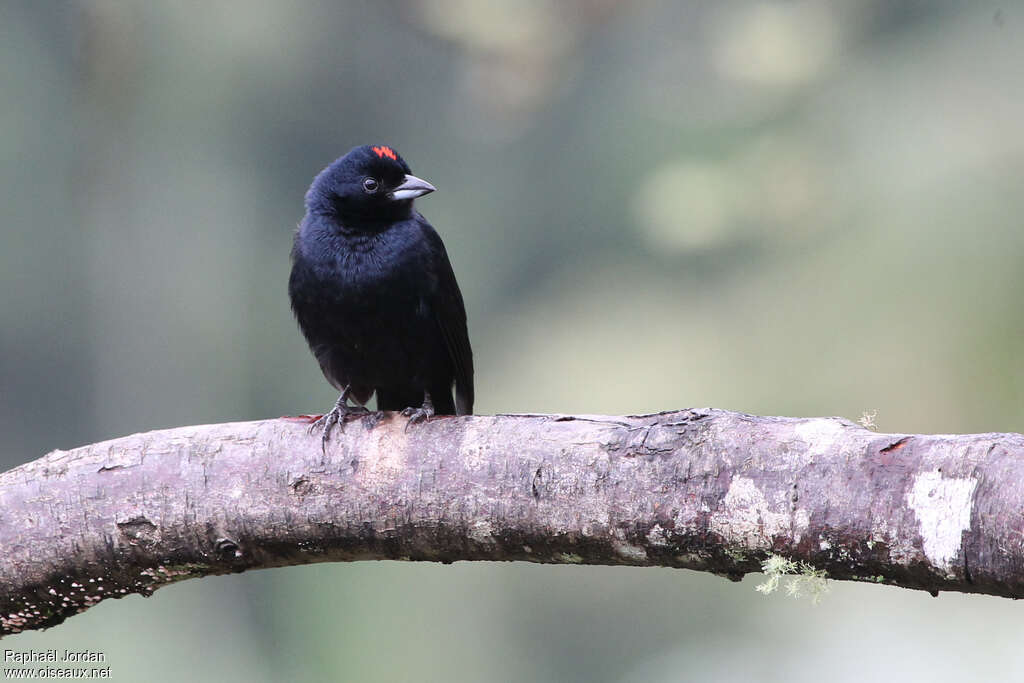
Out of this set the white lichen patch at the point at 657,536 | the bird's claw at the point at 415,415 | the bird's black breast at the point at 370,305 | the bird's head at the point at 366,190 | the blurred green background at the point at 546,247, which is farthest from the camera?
the blurred green background at the point at 546,247

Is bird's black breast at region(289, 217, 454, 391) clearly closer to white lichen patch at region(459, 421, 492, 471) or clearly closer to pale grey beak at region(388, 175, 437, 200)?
pale grey beak at region(388, 175, 437, 200)

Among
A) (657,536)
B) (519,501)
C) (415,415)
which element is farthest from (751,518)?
(415,415)

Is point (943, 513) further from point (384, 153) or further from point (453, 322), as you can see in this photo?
point (384, 153)

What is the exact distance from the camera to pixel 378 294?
10.4 feet

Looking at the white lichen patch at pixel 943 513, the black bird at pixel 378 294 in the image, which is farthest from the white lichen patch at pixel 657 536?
the black bird at pixel 378 294

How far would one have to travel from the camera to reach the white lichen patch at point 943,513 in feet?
5.90

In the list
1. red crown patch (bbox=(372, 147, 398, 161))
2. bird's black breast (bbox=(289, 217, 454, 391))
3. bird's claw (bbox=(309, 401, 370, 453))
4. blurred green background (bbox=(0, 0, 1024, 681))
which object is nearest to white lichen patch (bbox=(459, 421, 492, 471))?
bird's claw (bbox=(309, 401, 370, 453))

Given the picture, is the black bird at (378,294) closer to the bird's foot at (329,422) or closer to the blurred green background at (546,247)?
the bird's foot at (329,422)

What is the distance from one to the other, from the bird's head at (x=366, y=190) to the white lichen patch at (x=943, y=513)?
186 centimetres

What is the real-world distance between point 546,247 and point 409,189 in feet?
24.6

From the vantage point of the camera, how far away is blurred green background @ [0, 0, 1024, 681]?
513cm

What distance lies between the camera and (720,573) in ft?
6.75

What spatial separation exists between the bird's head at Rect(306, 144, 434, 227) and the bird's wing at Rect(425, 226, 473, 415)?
0.41 ft

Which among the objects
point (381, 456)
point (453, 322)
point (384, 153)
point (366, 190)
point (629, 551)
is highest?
point (384, 153)
